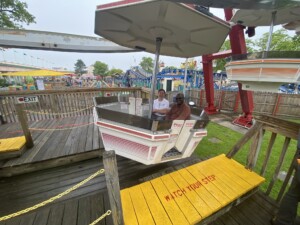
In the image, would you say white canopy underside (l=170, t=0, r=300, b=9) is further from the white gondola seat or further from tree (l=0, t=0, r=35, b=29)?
tree (l=0, t=0, r=35, b=29)

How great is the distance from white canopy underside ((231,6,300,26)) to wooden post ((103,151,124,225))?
343 cm

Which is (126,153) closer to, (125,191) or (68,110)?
(125,191)

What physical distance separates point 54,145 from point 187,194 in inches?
120

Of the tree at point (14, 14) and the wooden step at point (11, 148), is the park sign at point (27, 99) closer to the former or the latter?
the wooden step at point (11, 148)

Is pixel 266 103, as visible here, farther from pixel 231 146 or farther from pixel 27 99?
pixel 27 99

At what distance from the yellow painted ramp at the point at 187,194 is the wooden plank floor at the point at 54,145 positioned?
169 cm

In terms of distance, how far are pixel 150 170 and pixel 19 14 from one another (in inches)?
544

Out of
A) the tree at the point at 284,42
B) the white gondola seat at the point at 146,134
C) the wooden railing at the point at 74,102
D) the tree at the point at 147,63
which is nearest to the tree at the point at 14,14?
the wooden railing at the point at 74,102

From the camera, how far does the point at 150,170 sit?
3.00 meters

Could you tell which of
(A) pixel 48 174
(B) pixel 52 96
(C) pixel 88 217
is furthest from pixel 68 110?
(C) pixel 88 217

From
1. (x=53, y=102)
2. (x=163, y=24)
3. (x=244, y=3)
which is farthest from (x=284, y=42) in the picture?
(x=53, y=102)

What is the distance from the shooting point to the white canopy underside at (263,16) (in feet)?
8.46

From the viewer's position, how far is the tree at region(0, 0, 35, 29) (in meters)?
9.41

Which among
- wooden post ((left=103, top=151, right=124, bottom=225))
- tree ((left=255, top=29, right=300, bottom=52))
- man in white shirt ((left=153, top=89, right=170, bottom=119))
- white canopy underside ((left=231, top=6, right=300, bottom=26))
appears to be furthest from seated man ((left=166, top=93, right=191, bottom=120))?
tree ((left=255, top=29, right=300, bottom=52))
